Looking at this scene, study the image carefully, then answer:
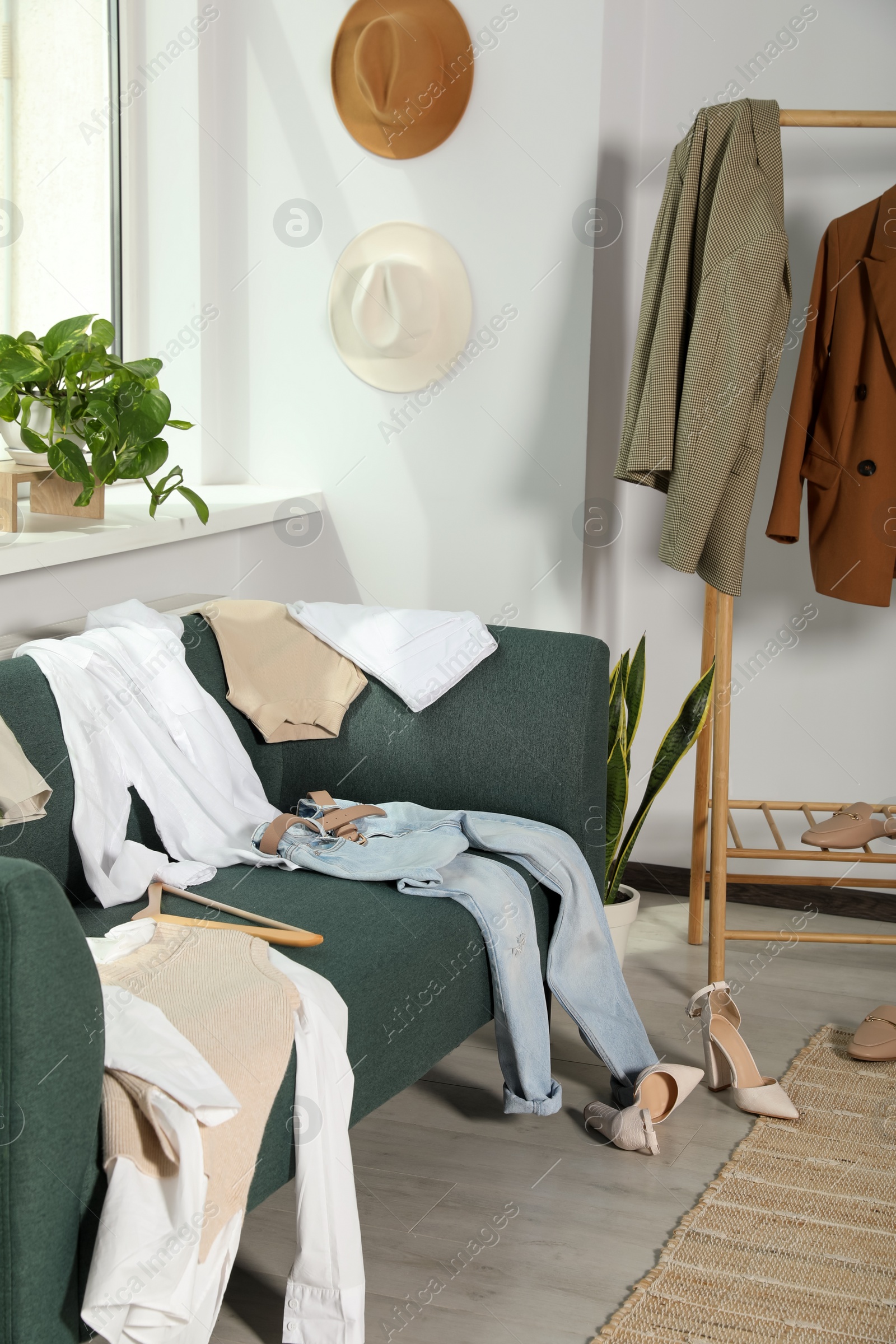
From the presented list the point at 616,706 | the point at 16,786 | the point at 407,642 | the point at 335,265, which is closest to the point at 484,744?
the point at 407,642

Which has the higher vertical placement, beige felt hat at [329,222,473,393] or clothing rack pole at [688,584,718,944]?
A: beige felt hat at [329,222,473,393]

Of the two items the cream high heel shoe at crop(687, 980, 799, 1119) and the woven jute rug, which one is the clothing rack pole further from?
the woven jute rug

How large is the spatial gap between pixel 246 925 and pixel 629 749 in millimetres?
1118

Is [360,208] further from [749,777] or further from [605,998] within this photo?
[605,998]

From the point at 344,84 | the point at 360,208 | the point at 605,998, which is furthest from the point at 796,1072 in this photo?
the point at 344,84

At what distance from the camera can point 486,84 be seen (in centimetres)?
314

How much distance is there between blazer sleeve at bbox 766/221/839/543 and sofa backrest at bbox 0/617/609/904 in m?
0.75

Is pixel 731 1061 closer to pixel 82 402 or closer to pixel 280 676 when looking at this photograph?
pixel 280 676

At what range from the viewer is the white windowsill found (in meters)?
2.42

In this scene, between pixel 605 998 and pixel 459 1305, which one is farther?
pixel 605 998

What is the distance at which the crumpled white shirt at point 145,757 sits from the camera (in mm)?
1982

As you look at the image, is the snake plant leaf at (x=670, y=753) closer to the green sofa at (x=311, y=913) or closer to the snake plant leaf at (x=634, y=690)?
the snake plant leaf at (x=634, y=690)

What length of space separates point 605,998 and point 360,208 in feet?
6.85

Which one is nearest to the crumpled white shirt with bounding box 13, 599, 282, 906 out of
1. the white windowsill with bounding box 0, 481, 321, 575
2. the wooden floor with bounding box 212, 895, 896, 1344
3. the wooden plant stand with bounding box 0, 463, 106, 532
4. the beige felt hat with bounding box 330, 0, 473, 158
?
the white windowsill with bounding box 0, 481, 321, 575
